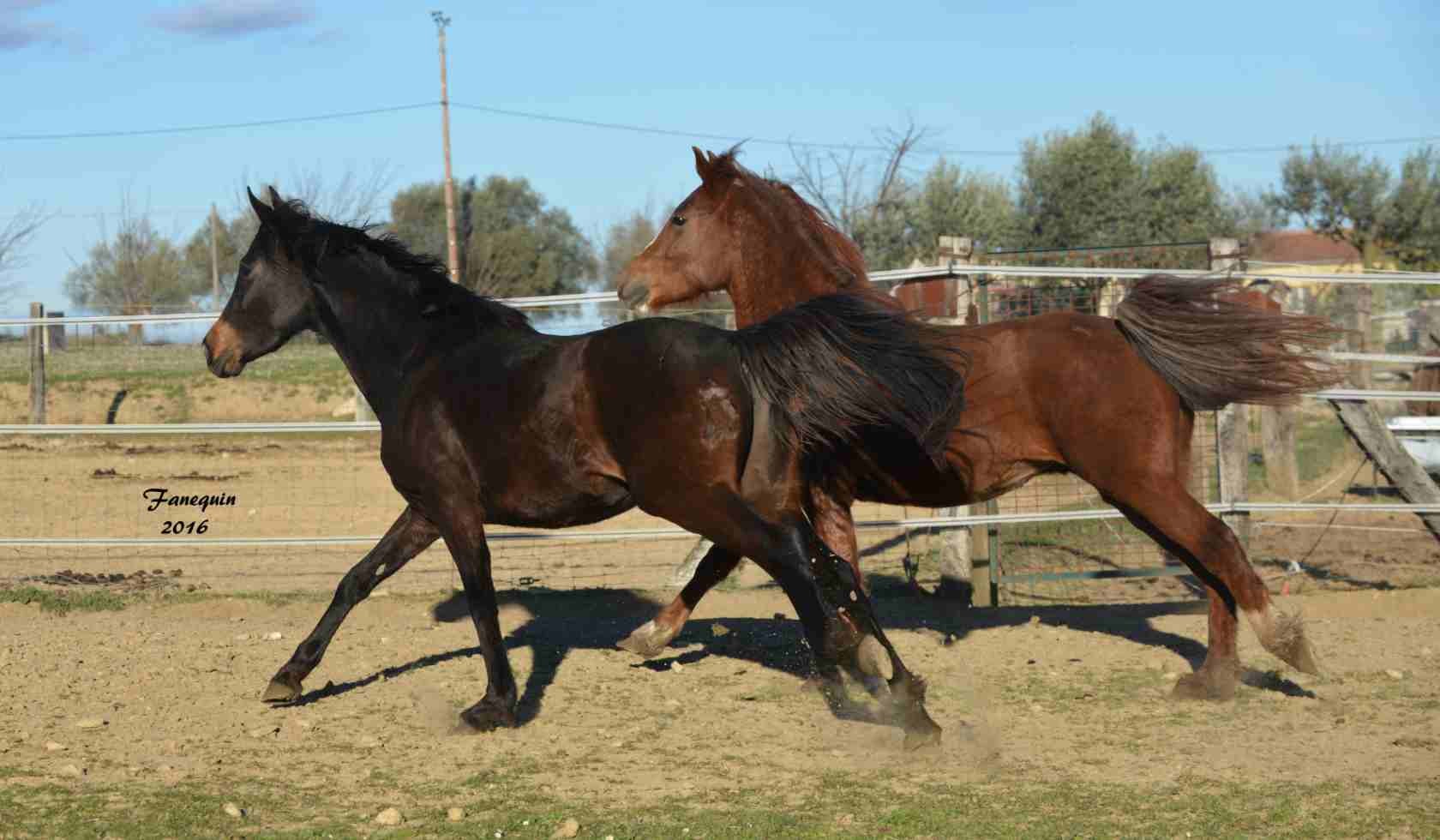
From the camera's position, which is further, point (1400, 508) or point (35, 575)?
point (35, 575)

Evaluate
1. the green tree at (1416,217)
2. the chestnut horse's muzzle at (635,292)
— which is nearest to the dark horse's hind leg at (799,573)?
the chestnut horse's muzzle at (635,292)

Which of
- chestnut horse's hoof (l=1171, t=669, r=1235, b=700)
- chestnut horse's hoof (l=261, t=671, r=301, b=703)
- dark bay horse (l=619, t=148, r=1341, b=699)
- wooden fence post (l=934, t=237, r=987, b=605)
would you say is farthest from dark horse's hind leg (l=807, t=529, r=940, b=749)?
wooden fence post (l=934, t=237, r=987, b=605)

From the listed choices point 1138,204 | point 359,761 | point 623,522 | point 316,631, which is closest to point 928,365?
point 359,761

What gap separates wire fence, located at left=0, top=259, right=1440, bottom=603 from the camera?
7.72 m

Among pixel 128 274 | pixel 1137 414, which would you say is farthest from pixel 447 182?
pixel 1137 414

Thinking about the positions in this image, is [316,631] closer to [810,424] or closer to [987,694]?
[810,424]

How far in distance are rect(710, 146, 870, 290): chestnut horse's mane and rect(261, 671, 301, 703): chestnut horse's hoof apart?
107 inches

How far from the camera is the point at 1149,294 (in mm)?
5156

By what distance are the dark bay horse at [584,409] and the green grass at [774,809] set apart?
1.83 ft

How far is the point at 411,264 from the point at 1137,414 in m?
2.94

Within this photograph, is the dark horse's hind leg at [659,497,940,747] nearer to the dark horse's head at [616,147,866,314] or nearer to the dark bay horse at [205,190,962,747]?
the dark bay horse at [205,190,962,747]

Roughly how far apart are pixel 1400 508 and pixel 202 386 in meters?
13.8

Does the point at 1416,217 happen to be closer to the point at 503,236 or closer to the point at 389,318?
the point at 503,236

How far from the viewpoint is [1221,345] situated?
5.12m
